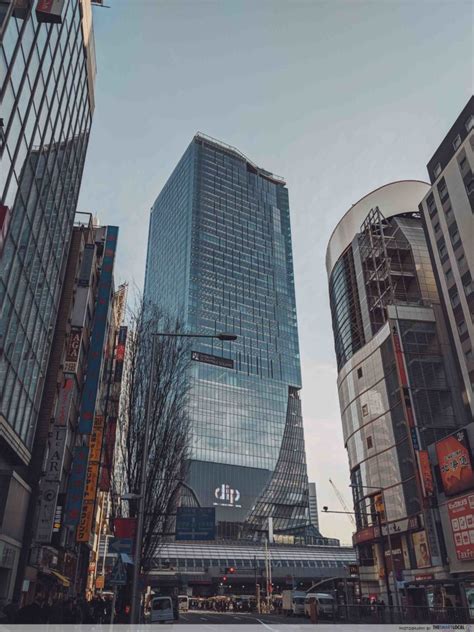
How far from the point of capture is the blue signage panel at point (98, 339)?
39.9m

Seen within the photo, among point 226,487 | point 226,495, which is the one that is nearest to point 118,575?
point 226,495

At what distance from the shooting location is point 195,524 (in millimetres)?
26203

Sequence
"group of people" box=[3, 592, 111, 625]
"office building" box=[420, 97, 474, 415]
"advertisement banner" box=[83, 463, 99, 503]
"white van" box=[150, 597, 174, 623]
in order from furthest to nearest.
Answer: "office building" box=[420, 97, 474, 415] → "advertisement banner" box=[83, 463, 99, 503] → "white van" box=[150, 597, 174, 623] → "group of people" box=[3, 592, 111, 625]

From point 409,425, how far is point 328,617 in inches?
894

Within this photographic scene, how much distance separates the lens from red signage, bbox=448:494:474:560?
40.4 meters

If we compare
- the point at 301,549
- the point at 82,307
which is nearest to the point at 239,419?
the point at 301,549

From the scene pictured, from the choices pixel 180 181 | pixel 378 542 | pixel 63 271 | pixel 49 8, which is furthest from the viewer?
pixel 180 181

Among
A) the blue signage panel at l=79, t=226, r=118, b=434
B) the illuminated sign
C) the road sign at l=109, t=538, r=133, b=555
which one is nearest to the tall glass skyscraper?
the illuminated sign

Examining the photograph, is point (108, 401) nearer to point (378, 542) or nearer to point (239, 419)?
point (378, 542)

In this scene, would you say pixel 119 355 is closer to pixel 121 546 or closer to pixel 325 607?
pixel 325 607

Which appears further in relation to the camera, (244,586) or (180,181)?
(180,181)

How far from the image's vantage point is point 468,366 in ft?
175

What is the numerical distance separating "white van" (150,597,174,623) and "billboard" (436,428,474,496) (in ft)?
83.7

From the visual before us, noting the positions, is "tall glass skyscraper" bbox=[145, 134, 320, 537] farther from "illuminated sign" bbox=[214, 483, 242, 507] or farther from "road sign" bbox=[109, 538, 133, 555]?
"road sign" bbox=[109, 538, 133, 555]
